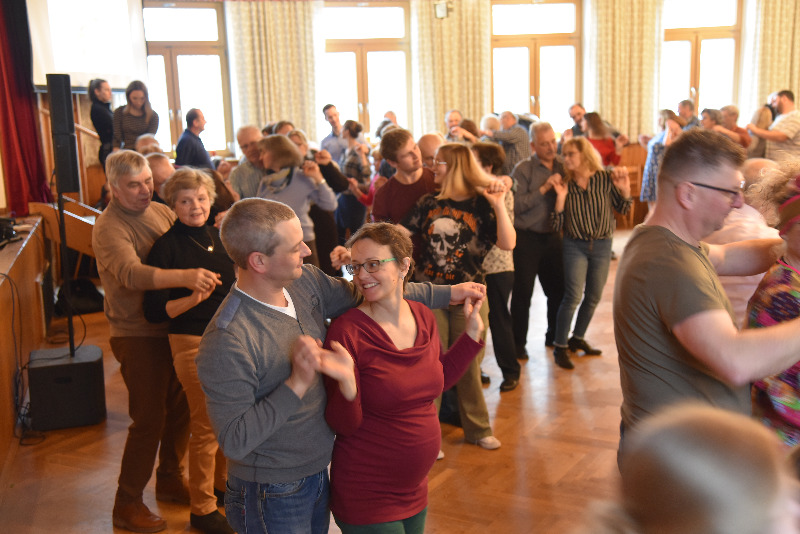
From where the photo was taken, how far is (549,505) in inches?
126

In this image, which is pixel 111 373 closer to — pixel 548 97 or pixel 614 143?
pixel 614 143

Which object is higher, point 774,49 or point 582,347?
point 774,49

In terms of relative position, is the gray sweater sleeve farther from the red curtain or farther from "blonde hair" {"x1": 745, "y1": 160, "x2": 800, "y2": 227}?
the red curtain

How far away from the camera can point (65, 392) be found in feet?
14.2

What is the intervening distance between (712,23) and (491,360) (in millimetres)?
9629

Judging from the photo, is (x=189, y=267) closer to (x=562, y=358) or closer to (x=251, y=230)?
(x=251, y=230)

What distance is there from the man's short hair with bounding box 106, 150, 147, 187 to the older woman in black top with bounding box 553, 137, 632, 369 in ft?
9.17

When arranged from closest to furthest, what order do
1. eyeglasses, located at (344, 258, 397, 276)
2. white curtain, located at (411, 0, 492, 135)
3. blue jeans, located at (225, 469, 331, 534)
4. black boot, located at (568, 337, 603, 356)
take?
blue jeans, located at (225, 469, 331, 534)
eyeglasses, located at (344, 258, 397, 276)
black boot, located at (568, 337, 603, 356)
white curtain, located at (411, 0, 492, 135)

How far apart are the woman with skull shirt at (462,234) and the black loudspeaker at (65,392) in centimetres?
203

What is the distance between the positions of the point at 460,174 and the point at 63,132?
241cm

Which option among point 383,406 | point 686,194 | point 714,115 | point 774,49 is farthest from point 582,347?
point 774,49

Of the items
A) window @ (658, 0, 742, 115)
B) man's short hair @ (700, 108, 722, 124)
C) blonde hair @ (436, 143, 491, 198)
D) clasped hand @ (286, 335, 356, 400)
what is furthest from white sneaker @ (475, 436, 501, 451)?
window @ (658, 0, 742, 115)

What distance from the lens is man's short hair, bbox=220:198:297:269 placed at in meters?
1.81

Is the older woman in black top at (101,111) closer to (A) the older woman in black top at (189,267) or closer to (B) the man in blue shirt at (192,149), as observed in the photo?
(B) the man in blue shirt at (192,149)
